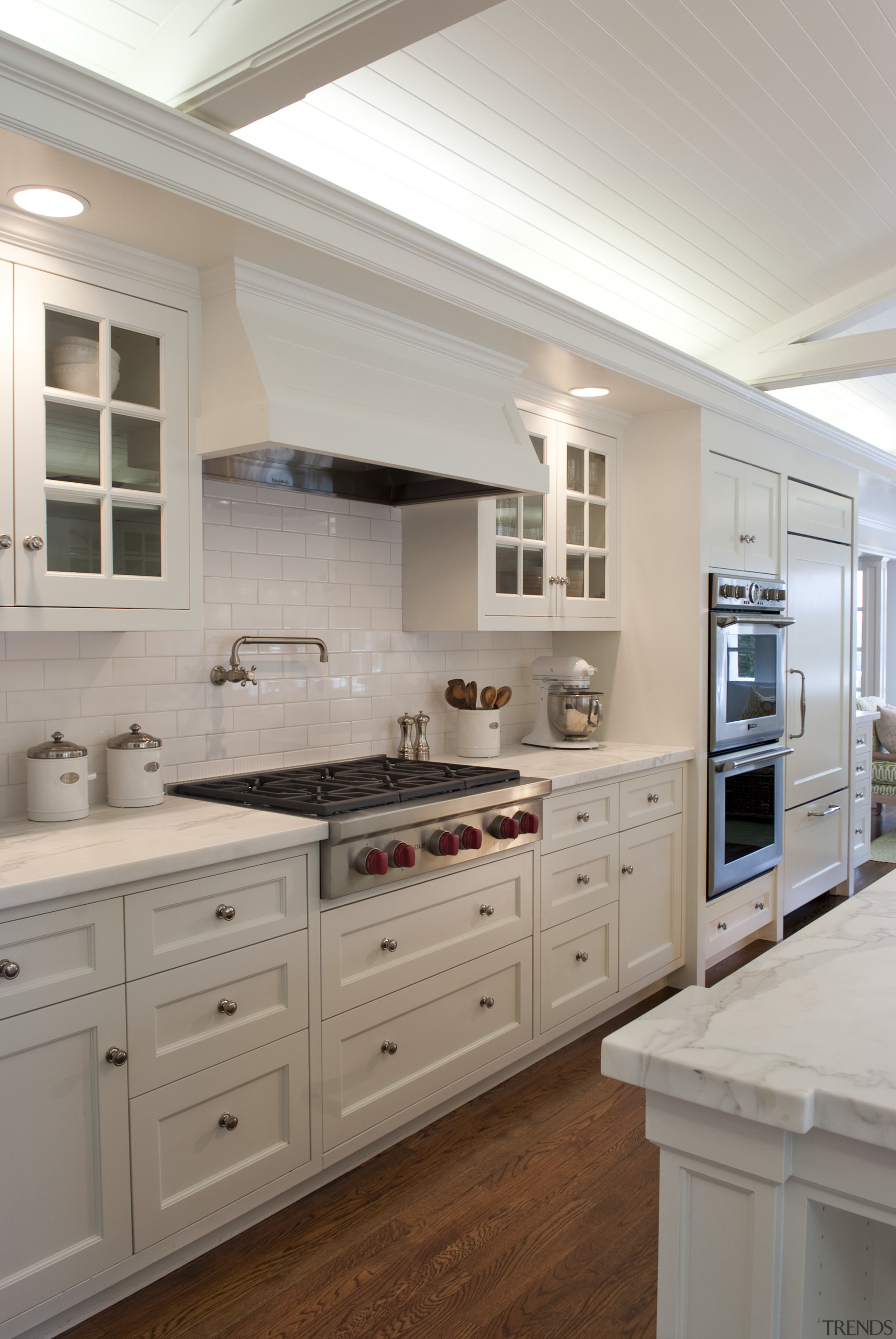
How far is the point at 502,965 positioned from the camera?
2.92 m

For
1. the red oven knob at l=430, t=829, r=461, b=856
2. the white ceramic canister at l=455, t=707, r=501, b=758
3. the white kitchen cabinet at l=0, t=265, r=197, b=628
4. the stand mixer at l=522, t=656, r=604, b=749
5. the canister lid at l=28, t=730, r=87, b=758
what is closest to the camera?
the white kitchen cabinet at l=0, t=265, r=197, b=628

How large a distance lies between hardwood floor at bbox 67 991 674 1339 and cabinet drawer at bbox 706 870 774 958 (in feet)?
4.38

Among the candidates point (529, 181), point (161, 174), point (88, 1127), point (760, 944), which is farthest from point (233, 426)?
point (760, 944)

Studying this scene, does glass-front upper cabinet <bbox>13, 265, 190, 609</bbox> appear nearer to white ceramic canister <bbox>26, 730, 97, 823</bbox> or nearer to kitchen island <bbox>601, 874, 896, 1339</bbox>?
white ceramic canister <bbox>26, 730, 97, 823</bbox>

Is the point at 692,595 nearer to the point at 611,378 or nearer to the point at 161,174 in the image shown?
the point at 611,378

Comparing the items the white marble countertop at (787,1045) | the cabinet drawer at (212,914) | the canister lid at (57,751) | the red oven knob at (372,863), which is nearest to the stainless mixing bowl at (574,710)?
the red oven knob at (372,863)

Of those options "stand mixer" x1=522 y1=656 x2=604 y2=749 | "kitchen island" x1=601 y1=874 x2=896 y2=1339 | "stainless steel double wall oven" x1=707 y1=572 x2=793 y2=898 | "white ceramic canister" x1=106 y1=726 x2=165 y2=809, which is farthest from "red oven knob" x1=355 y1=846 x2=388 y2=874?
"stainless steel double wall oven" x1=707 y1=572 x2=793 y2=898

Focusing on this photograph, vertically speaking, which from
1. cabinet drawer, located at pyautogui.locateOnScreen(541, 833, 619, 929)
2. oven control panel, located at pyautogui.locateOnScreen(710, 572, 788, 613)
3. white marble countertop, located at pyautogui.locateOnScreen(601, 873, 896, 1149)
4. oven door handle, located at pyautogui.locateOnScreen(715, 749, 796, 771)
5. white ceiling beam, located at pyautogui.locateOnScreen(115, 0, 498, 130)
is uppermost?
white ceiling beam, located at pyautogui.locateOnScreen(115, 0, 498, 130)

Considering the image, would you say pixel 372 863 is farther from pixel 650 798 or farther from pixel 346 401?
pixel 650 798

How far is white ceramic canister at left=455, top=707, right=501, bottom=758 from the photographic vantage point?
349 cm

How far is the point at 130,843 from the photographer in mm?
2057

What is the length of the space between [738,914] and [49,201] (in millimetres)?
3728

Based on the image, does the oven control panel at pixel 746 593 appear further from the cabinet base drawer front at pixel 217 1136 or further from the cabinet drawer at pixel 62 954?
the cabinet drawer at pixel 62 954

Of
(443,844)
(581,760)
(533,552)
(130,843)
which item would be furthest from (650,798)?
(130,843)
